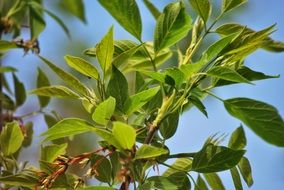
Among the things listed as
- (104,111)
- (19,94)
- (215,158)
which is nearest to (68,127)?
(104,111)

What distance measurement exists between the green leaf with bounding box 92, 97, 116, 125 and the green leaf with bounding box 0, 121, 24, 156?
0.23m

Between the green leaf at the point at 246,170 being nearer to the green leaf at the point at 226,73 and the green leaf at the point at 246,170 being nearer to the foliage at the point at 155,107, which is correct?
the foliage at the point at 155,107

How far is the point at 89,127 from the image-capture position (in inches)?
21.6

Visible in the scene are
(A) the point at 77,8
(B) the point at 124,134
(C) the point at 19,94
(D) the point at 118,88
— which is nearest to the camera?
(B) the point at 124,134

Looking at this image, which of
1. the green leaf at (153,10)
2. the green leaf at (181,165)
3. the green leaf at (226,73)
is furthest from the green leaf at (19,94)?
the green leaf at (226,73)

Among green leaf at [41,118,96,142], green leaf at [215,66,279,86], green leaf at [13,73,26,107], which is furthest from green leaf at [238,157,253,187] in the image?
green leaf at [13,73,26,107]

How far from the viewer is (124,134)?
496 millimetres

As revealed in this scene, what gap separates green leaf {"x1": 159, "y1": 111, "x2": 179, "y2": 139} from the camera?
2.10 ft

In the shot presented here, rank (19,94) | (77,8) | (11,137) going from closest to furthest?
(11,137) → (19,94) → (77,8)

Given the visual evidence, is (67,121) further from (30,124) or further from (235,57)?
(30,124)

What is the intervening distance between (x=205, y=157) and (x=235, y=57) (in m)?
0.12

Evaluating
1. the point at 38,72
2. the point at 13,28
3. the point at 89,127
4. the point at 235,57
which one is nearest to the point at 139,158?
the point at 89,127

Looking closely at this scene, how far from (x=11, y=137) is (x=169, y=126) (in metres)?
0.25

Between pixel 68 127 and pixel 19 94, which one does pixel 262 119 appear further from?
pixel 19 94
